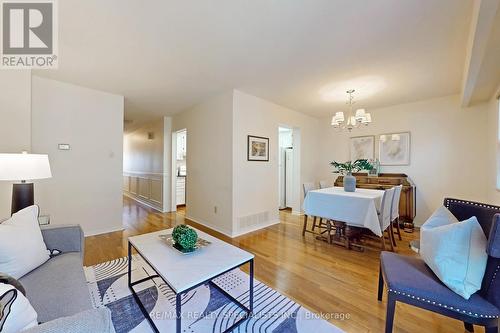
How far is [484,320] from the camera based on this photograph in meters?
1.08

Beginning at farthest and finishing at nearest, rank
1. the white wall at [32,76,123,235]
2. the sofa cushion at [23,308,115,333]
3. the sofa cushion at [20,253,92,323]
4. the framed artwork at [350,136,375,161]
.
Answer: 1. the framed artwork at [350,136,375,161]
2. the white wall at [32,76,123,235]
3. the sofa cushion at [20,253,92,323]
4. the sofa cushion at [23,308,115,333]

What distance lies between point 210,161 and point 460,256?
3354 millimetres

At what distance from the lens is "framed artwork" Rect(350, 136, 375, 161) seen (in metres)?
4.39

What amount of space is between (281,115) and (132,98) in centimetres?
286

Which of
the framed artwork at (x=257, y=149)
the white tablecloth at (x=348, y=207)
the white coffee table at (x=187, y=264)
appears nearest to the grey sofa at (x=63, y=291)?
the white coffee table at (x=187, y=264)

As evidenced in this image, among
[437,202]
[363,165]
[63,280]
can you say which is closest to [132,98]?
[63,280]

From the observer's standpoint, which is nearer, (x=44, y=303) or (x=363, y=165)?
(x=44, y=303)

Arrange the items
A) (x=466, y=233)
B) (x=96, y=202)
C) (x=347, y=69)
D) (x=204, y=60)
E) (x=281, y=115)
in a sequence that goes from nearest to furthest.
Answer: (x=466, y=233), (x=204, y=60), (x=347, y=69), (x=96, y=202), (x=281, y=115)

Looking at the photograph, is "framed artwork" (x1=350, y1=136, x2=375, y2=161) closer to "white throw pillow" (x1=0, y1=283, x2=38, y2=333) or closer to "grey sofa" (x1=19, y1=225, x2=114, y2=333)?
"grey sofa" (x1=19, y1=225, x2=114, y2=333)

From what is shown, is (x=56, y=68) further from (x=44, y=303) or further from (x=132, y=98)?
(x=44, y=303)

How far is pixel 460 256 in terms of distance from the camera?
1.17m

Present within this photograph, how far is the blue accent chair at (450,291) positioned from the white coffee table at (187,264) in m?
0.94

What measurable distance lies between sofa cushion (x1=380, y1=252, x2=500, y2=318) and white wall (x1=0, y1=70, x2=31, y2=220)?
3956 mm

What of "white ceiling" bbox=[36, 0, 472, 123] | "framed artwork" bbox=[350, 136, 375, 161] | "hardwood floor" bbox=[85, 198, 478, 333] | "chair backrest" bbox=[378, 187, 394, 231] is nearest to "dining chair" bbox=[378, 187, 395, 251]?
"chair backrest" bbox=[378, 187, 394, 231]
